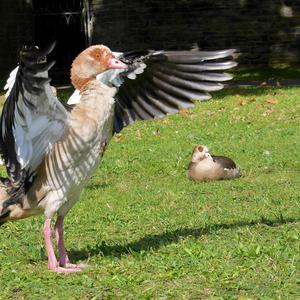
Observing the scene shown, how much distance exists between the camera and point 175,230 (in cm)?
801

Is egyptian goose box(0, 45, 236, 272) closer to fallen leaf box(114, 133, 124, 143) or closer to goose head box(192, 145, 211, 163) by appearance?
goose head box(192, 145, 211, 163)

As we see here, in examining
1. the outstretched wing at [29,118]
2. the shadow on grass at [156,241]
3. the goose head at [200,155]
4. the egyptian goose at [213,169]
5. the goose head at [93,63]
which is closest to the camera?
the outstretched wing at [29,118]

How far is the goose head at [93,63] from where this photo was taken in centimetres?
679

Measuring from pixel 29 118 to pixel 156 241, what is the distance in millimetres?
1845

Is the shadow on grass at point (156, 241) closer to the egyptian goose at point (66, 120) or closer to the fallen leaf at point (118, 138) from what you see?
the egyptian goose at point (66, 120)

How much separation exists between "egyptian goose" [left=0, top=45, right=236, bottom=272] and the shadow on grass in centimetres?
47

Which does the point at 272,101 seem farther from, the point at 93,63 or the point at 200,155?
the point at 93,63

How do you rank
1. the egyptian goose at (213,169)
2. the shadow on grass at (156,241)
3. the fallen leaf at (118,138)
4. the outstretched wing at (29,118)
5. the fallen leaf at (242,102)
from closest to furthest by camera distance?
1. the outstretched wing at (29,118)
2. the shadow on grass at (156,241)
3. the egyptian goose at (213,169)
4. the fallen leaf at (118,138)
5. the fallen leaf at (242,102)

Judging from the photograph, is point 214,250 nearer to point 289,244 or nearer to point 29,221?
point 289,244

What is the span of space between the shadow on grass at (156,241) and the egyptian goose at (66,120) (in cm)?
47

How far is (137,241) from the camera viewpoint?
7.66 meters

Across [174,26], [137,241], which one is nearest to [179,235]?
[137,241]

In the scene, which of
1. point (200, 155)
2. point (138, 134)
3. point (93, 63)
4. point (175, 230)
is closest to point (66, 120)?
point (93, 63)

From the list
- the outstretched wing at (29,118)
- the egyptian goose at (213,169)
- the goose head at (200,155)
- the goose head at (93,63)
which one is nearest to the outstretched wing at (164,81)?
the goose head at (93,63)
